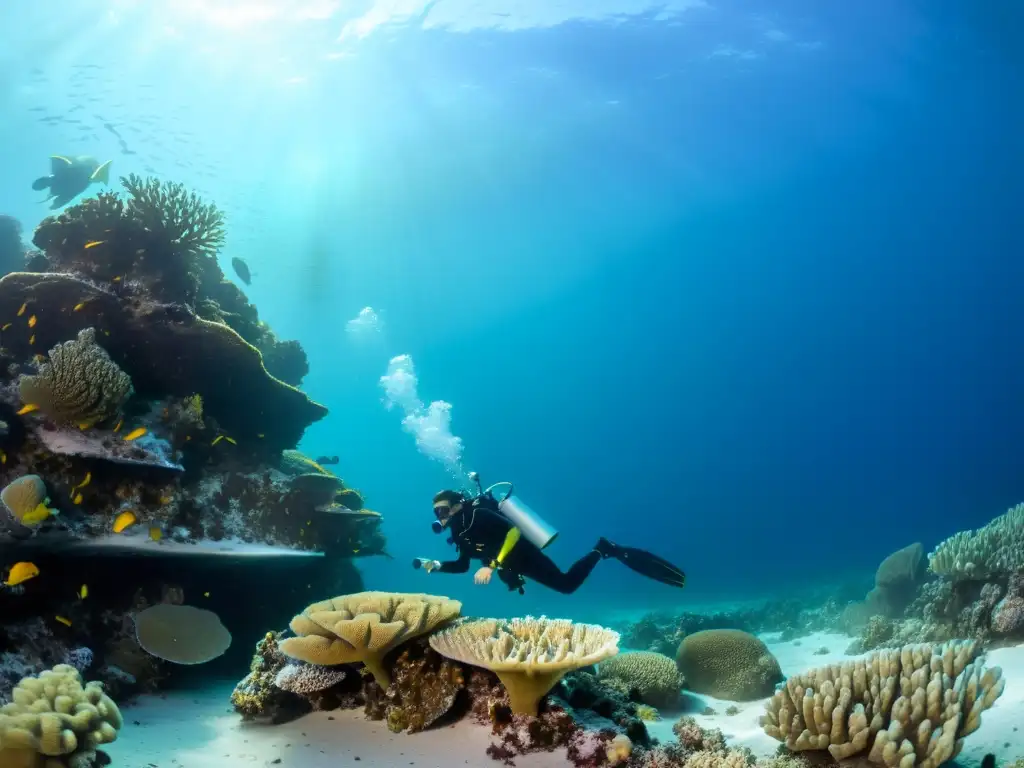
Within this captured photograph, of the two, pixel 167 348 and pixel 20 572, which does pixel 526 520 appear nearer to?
pixel 20 572

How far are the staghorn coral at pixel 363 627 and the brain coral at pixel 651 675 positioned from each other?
3461 mm

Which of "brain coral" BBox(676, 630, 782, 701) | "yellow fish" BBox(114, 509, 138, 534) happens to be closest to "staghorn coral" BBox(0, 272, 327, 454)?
"yellow fish" BBox(114, 509, 138, 534)

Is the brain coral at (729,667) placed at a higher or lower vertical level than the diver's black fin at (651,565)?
lower

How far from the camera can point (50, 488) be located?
6.23 metres

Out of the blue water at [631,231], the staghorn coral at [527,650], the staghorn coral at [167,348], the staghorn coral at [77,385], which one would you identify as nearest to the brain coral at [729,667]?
the staghorn coral at [527,650]

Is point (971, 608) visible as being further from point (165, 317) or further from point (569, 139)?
point (569, 139)

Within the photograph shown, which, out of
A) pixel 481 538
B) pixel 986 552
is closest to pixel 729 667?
pixel 986 552

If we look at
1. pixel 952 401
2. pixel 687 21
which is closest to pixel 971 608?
pixel 687 21

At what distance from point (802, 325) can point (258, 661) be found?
102 m

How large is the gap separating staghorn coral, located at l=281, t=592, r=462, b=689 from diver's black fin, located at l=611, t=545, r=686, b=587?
3.94 metres

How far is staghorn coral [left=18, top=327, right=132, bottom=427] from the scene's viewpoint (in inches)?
249

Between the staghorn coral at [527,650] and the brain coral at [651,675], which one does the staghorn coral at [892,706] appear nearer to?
the staghorn coral at [527,650]

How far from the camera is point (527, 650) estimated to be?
4070 mm

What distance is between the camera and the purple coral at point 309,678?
486cm
